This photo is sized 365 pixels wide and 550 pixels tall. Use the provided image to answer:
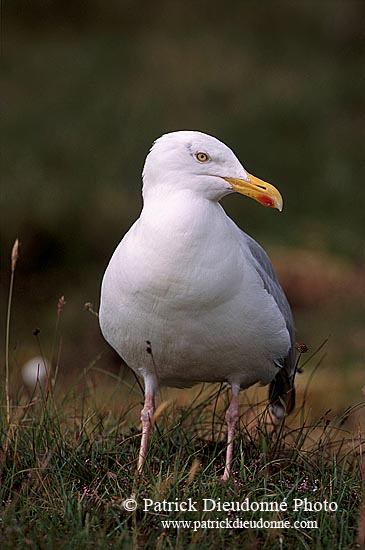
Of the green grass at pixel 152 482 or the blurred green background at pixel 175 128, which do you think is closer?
the green grass at pixel 152 482

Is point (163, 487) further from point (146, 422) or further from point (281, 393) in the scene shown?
point (281, 393)

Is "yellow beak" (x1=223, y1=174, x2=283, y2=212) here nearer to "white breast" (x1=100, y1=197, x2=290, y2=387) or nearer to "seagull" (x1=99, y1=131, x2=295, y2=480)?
"seagull" (x1=99, y1=131, x2=295, y2=480)

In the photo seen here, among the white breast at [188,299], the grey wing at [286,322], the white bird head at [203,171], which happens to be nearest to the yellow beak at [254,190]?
the white bird head at [203,171]

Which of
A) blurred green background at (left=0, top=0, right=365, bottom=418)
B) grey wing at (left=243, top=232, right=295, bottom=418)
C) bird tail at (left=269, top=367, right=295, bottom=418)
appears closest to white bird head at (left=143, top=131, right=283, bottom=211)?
grey wing at (left=243, top=232, right=295, bottom=418)

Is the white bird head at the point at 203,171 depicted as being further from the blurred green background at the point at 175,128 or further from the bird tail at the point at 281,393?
the blurred green background at the point at 175,128

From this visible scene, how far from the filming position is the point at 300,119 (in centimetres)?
1384

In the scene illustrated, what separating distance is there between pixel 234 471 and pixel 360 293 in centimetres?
648

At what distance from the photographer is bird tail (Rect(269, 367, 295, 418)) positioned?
5.00m

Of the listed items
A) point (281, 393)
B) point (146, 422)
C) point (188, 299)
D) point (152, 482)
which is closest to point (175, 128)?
point (281, 393)

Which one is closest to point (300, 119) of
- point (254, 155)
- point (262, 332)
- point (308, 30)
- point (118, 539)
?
point (254, 155)

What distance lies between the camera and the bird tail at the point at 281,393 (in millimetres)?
4996

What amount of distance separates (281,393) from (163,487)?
160 centimetres

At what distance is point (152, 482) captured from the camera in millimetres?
3801

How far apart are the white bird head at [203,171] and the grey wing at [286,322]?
457 mm
